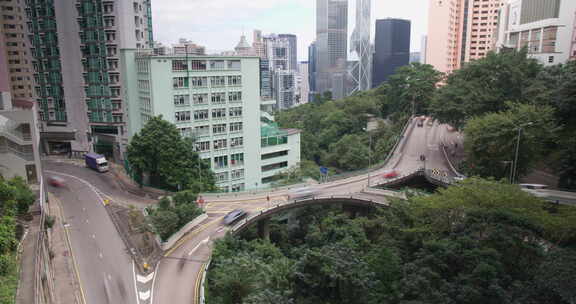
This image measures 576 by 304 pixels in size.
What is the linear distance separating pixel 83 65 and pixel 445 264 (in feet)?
176

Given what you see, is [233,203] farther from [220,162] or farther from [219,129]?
[219,129]

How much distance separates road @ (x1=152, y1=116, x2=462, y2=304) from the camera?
25.2 m

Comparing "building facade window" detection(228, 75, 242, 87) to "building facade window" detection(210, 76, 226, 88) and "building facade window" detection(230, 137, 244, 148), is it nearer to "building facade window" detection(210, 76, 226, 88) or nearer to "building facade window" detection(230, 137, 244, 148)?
"building facade window" detection(210, 76, 226, 88)

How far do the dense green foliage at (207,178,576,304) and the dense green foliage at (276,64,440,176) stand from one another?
3006 cm

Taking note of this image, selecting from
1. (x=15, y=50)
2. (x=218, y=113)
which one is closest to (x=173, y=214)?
(x=218, y=113)

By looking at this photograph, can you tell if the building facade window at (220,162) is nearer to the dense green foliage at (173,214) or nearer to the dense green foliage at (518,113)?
the dense green foliage at (173,214)

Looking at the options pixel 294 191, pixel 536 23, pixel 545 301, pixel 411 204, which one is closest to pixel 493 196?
pixel 411 204

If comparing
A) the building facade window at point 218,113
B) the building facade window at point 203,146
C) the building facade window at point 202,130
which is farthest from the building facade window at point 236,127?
the building facade window at point 203,146

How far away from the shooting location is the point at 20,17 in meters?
62.8

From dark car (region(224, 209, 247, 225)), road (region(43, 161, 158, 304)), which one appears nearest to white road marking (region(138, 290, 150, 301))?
road (region(43, 161, 158, 304))

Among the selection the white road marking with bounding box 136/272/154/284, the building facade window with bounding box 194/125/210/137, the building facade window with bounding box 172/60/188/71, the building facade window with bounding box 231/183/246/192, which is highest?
the building facade window with bounding box 172/60/188/71

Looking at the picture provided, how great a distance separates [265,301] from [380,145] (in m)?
45.0

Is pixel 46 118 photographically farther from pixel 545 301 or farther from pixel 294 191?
pixel 545 301

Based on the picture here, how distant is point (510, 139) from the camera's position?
36375 mm
